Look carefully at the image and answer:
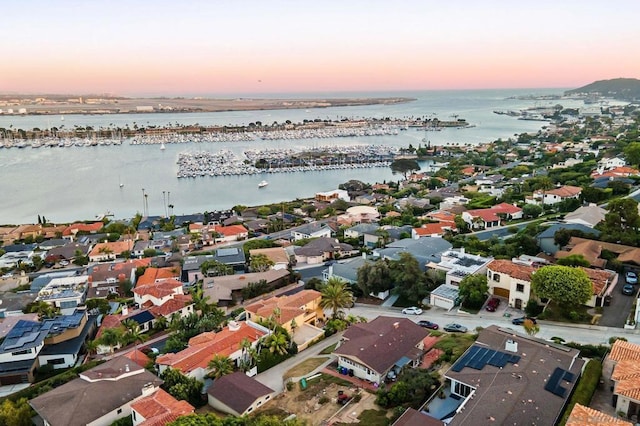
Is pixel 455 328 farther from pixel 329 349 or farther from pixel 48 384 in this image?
pixel 48 384

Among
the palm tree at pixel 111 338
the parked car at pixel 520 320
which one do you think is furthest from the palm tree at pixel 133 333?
the parked car at pixel 520 320

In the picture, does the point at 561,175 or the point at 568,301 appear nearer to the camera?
the point at 568,301

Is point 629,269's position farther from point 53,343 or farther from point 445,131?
point 445,131

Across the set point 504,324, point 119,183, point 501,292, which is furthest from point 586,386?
point 119,183

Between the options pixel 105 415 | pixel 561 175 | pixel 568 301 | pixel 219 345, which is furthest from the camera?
pixel 561 175

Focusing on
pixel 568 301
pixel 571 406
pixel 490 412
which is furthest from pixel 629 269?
pixel 490 412

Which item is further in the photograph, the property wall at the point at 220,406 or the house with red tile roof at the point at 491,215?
the house with red tile roof at the point at 491,215

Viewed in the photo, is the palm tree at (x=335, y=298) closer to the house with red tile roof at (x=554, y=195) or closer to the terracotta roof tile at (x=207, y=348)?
the terracotta roof tile at (x=207, y=348)
